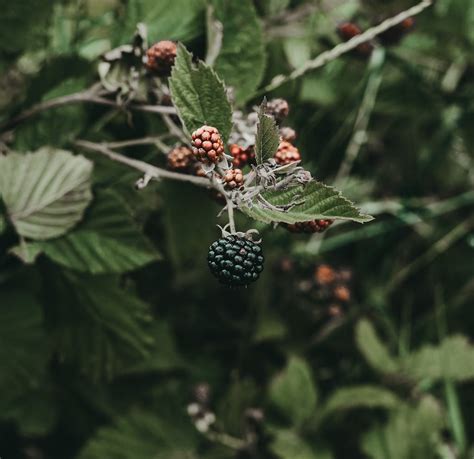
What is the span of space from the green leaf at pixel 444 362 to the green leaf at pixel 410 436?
0.10 meters

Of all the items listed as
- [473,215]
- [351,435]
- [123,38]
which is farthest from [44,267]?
[473,215]

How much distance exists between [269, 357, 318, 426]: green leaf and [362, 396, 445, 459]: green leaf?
0.53 feet

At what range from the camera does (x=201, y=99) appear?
71 centimetres

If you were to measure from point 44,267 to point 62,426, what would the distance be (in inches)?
23.7

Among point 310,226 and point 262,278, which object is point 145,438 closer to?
point 262,278

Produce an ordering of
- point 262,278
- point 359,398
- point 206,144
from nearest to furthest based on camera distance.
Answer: point 206,144
point 359,398
point 262,278

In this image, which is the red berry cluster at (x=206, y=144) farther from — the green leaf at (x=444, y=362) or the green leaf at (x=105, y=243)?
the green leaf at (x=444, y=362)

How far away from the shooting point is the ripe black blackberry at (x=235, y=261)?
0.66 metres

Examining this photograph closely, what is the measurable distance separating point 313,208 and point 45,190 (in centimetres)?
48

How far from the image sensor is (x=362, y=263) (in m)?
1.80

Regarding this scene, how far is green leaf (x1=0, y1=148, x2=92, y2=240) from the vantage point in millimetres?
934

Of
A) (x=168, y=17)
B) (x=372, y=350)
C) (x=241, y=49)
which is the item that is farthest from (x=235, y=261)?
(x=372, y=350)

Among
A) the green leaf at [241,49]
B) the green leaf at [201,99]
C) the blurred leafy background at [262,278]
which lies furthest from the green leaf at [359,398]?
the green leaf at [201,99]

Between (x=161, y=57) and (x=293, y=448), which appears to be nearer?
(x=161, y=57)
